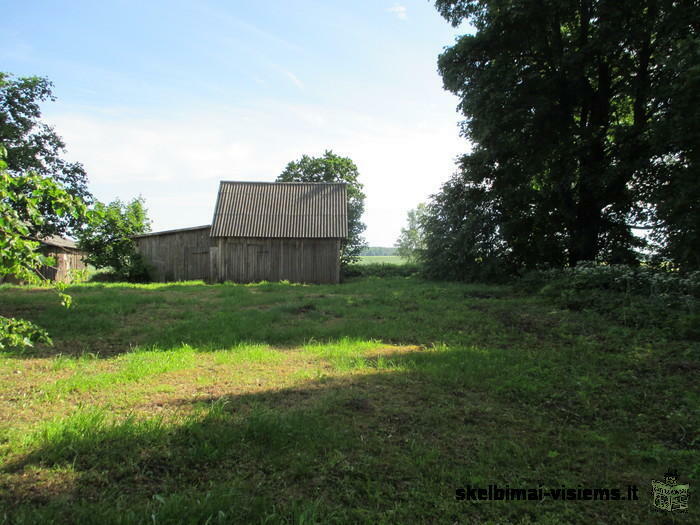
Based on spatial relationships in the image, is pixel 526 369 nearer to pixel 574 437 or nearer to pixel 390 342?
pixel 574 437

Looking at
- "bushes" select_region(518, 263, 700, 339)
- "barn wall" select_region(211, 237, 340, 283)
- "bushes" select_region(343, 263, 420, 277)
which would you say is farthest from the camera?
"bushes" select_region(343, 263, 420, 277)

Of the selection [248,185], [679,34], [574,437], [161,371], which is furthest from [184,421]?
[248,185]

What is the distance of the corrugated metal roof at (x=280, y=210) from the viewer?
2100 cm

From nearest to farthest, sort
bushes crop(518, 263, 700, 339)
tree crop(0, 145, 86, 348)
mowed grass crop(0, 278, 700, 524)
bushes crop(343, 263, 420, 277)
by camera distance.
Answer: mowed grass crop(0, 278, 700, 524) < tree crop(0, 145, 86, 348) < bushes crop(518, 263, 700, 339) < bushes crop(343, 263, 420, 277)

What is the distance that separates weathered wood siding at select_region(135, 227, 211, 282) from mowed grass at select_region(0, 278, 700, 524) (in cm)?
1408

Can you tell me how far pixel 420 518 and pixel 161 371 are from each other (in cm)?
423

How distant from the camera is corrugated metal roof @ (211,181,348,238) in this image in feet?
68.9

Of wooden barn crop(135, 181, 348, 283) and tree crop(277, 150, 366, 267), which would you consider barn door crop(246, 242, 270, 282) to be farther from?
tree crop(277, 150, 366, 267)

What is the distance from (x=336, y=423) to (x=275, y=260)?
57.7 feet

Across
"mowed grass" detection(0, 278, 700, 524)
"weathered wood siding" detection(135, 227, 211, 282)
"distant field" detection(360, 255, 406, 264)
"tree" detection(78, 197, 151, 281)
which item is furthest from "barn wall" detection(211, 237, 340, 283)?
"mowed grass" detection(0, 278, 700, 524)

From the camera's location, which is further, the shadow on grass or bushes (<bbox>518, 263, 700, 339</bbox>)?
bushes (<bbox>518, 263, 700, 339</bbox>)

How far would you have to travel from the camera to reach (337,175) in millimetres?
36438

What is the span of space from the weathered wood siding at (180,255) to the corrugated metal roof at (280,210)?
1.44 metres

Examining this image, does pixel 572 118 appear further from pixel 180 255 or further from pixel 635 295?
pixel 180 255
